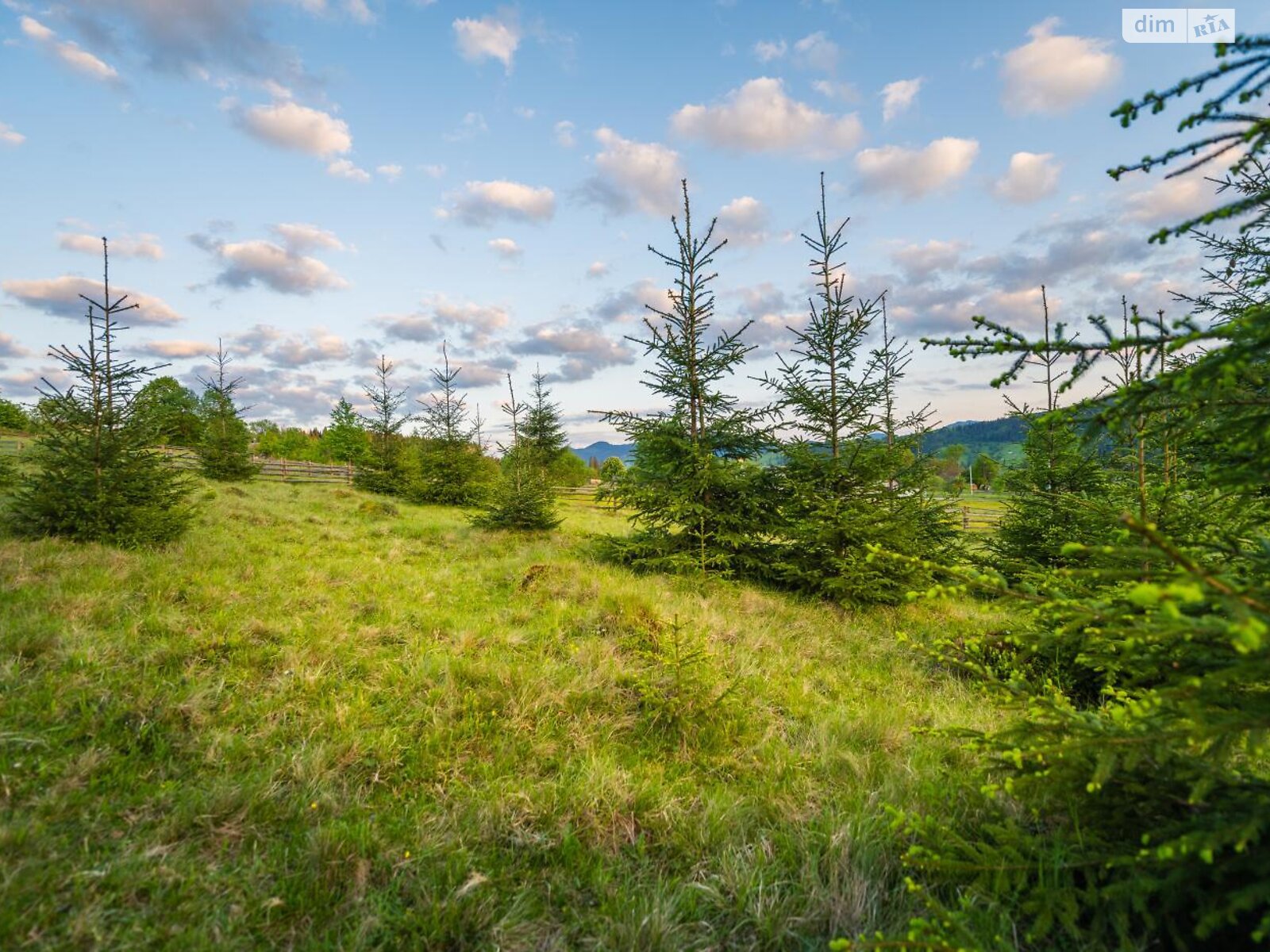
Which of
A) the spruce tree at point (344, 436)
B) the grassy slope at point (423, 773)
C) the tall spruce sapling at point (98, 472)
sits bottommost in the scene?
the grassy slope at point (423, 773)

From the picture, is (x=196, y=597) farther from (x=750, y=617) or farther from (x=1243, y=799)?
(x=1243, y=799)

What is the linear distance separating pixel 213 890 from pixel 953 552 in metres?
11.3

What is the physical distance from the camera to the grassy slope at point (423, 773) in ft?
7.33

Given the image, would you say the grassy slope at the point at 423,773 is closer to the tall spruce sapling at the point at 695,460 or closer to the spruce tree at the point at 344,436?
the tall spruce sapling at the point at 695,460

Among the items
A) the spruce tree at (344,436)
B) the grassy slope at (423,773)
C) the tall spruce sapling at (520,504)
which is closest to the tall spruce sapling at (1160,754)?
the grassy slope at (423,773)

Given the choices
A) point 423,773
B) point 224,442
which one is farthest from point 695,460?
point 224,442

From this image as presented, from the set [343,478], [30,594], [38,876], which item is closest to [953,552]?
[38,876]

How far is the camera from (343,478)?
106ft

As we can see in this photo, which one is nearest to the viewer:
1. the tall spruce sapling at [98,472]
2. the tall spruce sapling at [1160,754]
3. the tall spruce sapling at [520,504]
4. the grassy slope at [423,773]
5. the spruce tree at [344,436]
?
the tall spruce sapling at [1160,754]

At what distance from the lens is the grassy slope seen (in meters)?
2.23

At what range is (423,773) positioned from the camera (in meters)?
3.27

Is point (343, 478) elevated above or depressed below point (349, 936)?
above

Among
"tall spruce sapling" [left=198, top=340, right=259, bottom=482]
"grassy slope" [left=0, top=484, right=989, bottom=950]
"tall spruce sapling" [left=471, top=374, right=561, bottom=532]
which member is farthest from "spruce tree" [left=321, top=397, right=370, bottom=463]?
"grassy slope" [left=0, top=484, right=989, bottom=950]

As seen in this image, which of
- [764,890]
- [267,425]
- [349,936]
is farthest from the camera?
[267,425]
